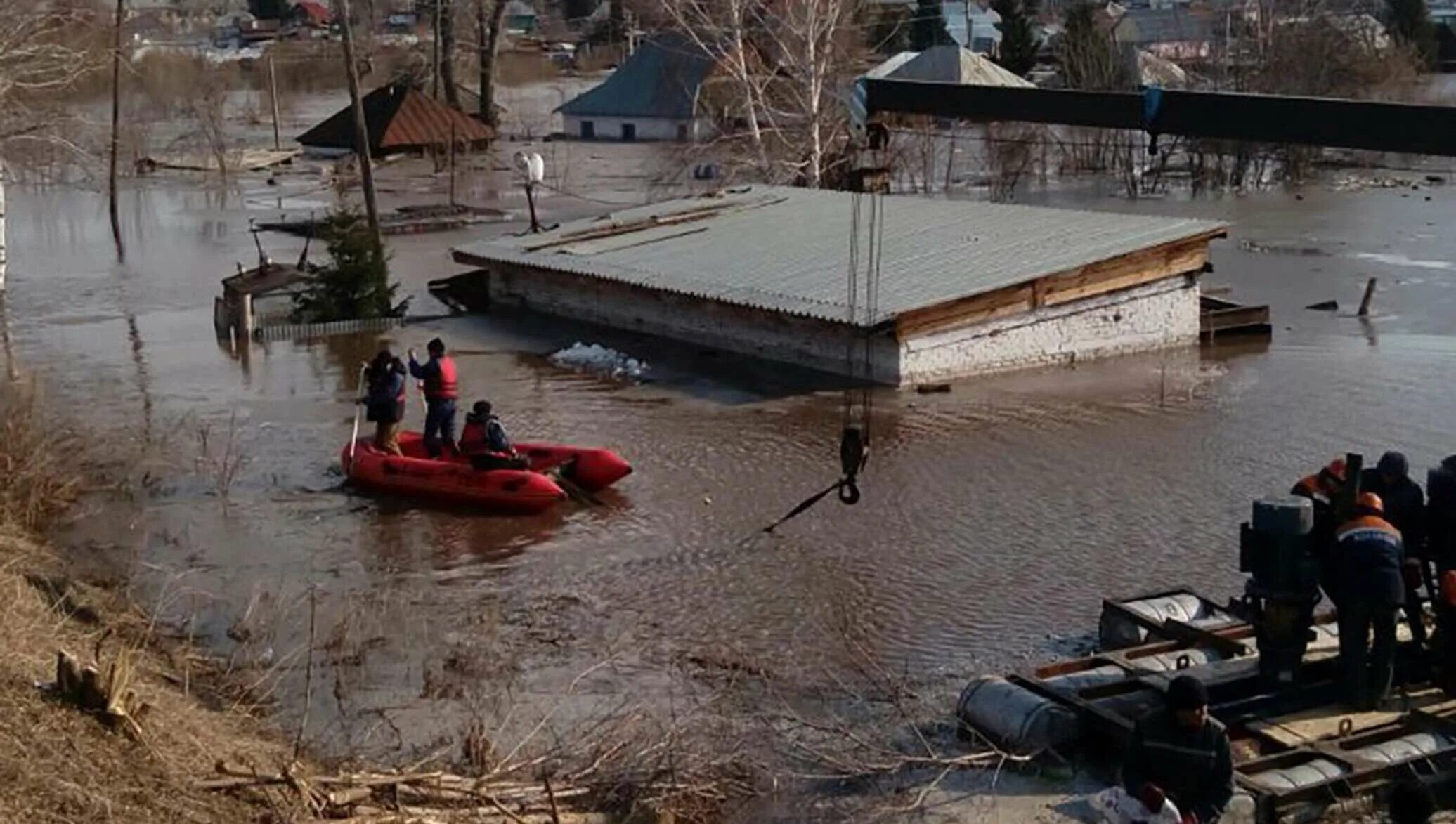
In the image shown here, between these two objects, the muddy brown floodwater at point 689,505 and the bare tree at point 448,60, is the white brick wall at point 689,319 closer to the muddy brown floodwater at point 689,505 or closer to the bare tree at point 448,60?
the muddy brown floodwater at point 689,505

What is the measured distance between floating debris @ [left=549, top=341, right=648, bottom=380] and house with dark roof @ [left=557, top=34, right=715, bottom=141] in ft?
118

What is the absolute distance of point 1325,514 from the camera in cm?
1199

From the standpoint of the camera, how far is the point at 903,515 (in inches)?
737

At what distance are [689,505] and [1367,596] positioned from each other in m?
8.98

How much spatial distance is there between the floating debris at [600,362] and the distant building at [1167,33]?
138 ft

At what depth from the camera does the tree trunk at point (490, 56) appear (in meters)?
66.6

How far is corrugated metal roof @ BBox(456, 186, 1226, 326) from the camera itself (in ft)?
84.6

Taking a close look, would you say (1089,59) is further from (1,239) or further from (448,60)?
(1,239)

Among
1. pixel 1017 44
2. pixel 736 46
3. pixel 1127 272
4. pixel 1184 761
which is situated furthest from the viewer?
pixel 1017 44

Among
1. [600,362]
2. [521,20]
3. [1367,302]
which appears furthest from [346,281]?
[521,20]

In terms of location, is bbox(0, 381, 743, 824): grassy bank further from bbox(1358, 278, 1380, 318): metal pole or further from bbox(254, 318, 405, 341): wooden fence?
bbox(1358, 278, 1380, 318): metal pole

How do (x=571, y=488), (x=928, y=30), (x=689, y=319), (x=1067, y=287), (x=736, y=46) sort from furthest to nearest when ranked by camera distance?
(x=928, y=30)
(x=736, y=46)
(x=689, y=319)
(x=1067, y=287)
(x=571, y=488)

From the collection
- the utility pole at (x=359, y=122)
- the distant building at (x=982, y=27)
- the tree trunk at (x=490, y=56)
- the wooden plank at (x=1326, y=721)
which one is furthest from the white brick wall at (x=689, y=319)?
the distant building at (x=982, y=27)

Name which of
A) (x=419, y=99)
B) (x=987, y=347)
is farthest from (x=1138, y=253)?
(x=419, y=99)
